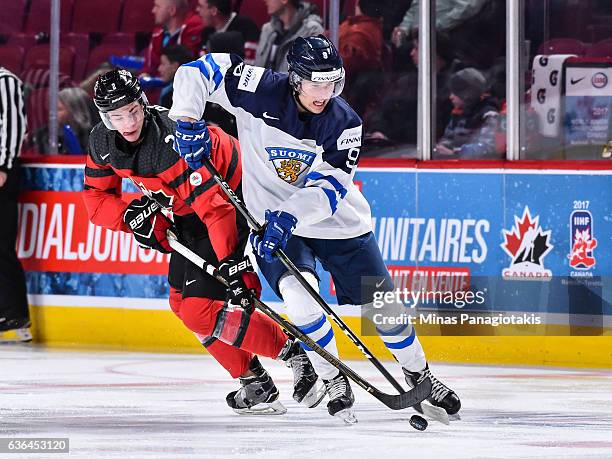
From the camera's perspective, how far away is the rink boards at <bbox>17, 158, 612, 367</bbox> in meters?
5.67

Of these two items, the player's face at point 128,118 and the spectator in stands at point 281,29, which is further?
the spectator in stands at point 281,29

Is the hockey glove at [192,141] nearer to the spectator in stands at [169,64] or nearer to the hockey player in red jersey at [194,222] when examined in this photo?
the hockey player in red jersey at [194,222]

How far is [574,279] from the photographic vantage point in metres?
5.68

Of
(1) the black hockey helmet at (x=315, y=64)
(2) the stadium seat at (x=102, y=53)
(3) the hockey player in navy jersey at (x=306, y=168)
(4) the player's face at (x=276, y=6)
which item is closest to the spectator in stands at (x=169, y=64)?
(2) the stadium seat at (x=102, y=53)

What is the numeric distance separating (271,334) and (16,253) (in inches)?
102

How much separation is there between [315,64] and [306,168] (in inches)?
14.3

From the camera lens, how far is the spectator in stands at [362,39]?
6.04m

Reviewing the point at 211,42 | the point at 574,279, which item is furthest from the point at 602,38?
the point at 211,42

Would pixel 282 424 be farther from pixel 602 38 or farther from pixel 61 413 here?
pixel 602 38

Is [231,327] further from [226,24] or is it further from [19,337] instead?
[19,337]

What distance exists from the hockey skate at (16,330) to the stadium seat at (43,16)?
56.6 inches

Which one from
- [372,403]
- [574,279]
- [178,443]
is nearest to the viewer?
[178,443]

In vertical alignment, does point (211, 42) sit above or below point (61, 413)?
above

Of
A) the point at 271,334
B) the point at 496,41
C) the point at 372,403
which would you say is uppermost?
the point at 496,41
